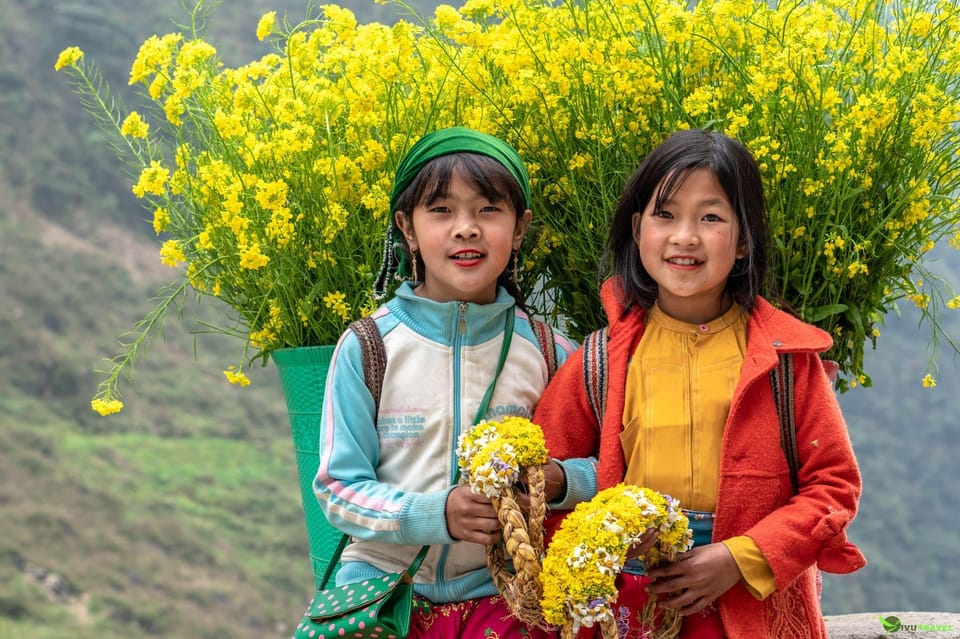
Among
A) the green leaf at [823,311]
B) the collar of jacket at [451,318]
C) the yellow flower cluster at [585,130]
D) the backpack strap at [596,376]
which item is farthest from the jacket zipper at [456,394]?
the green leaf at [823,311]

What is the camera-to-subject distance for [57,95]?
52.2ft

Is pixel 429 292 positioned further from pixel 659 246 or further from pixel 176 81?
pixel 176 81

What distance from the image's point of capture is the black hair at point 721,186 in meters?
1.83

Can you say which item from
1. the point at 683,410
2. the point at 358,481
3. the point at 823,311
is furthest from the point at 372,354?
the point at 823,311

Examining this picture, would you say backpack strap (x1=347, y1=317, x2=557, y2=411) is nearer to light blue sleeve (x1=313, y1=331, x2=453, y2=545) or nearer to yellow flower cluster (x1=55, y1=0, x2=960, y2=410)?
light blue sleeve (x1=313, y1=331, x2=453, y2=545)

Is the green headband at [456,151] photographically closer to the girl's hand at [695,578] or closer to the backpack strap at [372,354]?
the backpack strap at [372,354]

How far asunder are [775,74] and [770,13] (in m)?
0.29

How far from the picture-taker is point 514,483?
66.1 inches

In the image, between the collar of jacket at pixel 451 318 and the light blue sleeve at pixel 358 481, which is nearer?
the light blue sleeve at pixel 358 481

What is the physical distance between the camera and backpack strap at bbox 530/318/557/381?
6.60 feet

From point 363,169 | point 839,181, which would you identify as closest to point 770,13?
point 839,181

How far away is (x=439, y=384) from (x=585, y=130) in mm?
725

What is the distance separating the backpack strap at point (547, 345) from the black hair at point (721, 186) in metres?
0.17

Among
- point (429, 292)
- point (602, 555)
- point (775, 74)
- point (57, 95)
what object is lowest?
point (602, 555)
